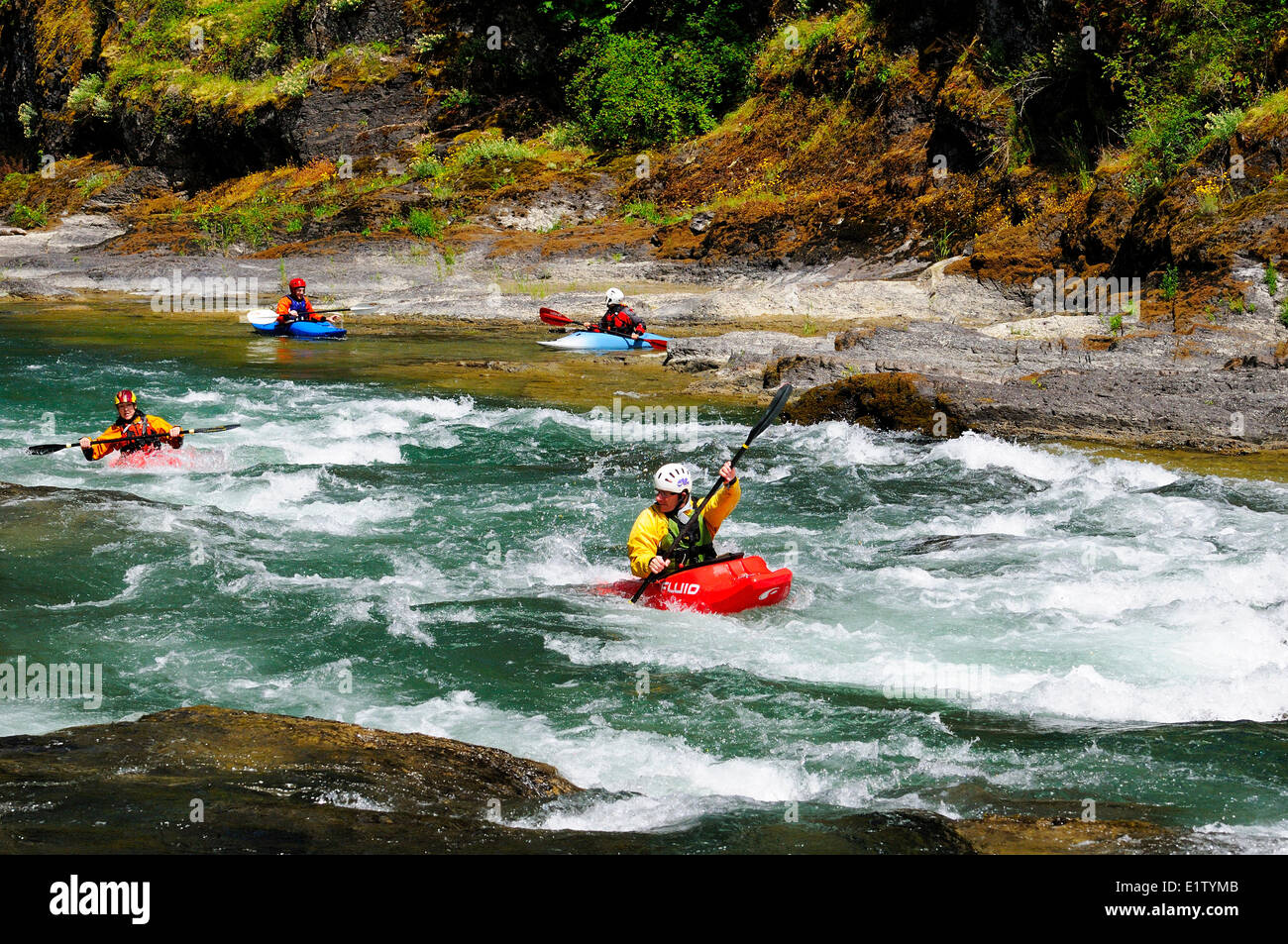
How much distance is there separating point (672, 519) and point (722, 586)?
63 cm

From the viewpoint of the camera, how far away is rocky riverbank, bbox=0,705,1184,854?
369 centimetres

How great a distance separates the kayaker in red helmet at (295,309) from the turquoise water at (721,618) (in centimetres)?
714

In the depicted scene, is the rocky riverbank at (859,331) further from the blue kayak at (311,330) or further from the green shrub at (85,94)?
the green shrub at (85,94)

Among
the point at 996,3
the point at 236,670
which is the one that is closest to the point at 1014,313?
the point at 996,3

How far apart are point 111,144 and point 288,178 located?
881cm

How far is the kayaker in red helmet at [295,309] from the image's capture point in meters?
19.6

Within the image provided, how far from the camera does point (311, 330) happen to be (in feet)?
63.6

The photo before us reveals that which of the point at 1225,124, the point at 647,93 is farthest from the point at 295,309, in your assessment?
the point at 1225,124

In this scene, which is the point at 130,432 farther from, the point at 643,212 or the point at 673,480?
the point at 643,212

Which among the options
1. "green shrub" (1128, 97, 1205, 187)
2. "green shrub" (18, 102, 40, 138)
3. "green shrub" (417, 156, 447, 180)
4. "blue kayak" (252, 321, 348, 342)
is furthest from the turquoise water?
"green shrub" (18, 102, 40, 138)

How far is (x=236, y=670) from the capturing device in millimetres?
6473

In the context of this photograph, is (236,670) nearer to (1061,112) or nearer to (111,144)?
(1061,112)

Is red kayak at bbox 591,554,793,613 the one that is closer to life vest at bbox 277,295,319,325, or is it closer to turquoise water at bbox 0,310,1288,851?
turquoise water at bbox 0,310,1288,851

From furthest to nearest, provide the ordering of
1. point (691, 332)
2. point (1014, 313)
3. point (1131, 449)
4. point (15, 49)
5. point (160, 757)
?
point (15, 49) < point (691, 332) < point (1014, 313) < point (1131, 449) < point (160, 757)
